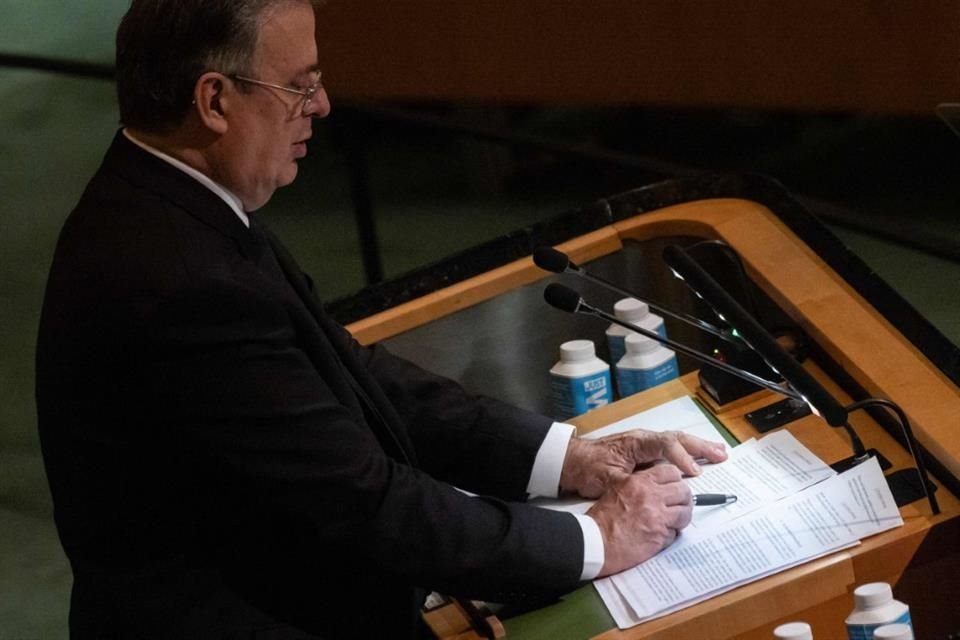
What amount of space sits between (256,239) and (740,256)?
803 millimetres

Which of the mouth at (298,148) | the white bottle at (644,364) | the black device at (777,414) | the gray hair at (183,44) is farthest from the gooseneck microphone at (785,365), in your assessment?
the gray hair at (183,44)

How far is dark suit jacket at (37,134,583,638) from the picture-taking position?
5.51 ft

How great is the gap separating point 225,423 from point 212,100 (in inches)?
13.5

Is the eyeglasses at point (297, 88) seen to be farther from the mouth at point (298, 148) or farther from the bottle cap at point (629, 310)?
the bottle cap at point (629, 310)

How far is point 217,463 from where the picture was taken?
171 centimetres

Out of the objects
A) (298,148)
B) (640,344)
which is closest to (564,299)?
(640,344)

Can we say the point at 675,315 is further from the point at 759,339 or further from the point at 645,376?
the point at 645,376

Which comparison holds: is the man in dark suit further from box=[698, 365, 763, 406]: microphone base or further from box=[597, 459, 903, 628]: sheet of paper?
box=[698, 365, 763, 406]: microphone base

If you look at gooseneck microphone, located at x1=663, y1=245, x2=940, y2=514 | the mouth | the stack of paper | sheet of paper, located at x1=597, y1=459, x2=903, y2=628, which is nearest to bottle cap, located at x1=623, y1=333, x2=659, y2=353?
gooseneck microphone, located at x1=663, y1=245, x2=940, y2=514

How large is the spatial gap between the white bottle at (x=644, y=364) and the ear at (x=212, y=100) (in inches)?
32.5

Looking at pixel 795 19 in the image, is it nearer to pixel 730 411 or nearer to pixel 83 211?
pixel 730 411

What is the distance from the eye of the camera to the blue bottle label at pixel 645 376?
7.64ft

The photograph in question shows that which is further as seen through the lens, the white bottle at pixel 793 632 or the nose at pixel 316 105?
the nose at pixel 316 105

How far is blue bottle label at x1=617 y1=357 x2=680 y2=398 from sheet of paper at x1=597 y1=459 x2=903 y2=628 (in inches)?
18.3
